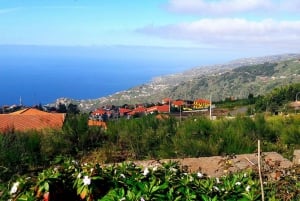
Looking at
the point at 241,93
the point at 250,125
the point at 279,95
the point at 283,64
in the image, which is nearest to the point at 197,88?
A: the point at 241,93

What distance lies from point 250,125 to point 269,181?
4430 mm

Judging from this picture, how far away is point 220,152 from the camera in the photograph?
22.0 ft

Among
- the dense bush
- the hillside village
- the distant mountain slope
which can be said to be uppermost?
the dense bush

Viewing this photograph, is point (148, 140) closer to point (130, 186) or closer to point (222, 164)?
point (222, 164)

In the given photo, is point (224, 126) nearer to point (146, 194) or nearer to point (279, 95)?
point (146, 194)

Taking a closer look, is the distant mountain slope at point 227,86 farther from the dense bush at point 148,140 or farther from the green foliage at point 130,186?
the green foliage at point 130,186

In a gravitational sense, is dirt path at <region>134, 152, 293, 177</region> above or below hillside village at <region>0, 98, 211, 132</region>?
above

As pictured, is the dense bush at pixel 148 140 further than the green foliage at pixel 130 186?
Yes

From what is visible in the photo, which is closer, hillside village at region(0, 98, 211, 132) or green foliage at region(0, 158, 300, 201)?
green foliage at region(0, 158, 300, 201)

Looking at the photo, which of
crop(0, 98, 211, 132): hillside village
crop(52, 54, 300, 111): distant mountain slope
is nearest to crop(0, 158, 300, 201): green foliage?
crop(0, 98, 211, 132): hillside village

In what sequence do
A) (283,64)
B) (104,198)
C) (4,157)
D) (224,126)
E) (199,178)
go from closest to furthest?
(104,198), (199,178), (4,157), (224,126), (283,64)

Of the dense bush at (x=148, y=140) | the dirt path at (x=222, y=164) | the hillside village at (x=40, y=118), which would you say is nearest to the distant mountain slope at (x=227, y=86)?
the hillside village at (x=40, y=118)

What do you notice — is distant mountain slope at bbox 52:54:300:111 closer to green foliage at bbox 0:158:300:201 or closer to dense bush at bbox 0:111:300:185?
dense bush at bbox 0:111:300:185

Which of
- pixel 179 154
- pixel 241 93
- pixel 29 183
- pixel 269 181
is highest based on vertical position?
pixel 29 183
